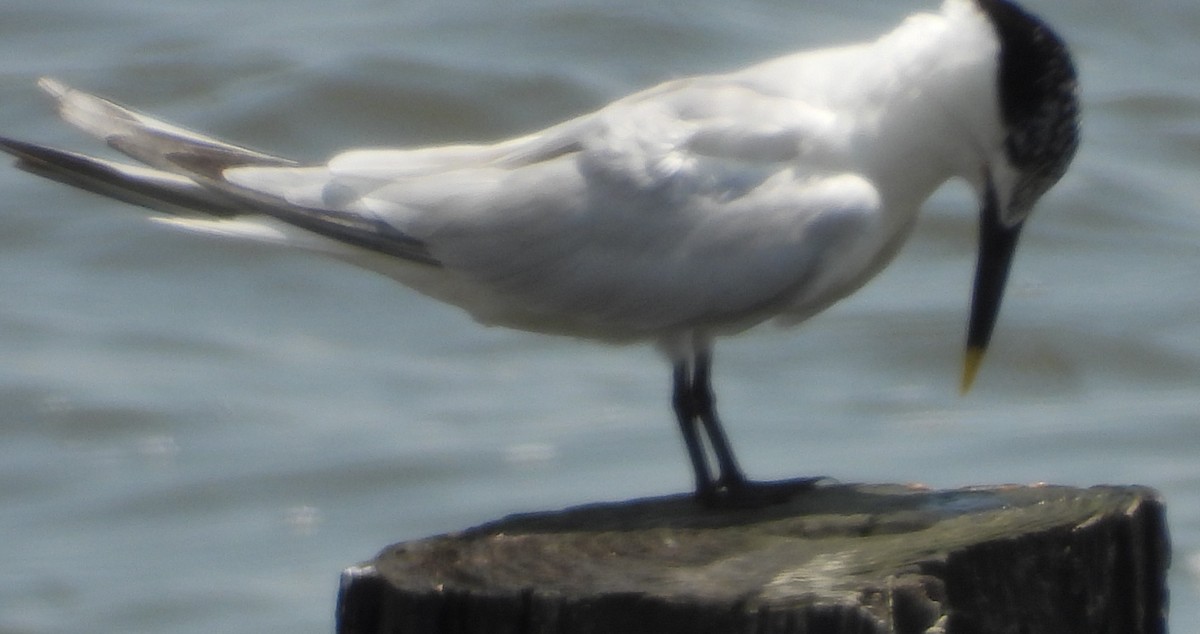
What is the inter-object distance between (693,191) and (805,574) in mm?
1561

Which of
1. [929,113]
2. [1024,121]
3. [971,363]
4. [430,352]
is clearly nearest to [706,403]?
[971,363]

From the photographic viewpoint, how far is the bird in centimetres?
→ 513

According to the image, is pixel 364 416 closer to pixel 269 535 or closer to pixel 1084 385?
pixel 269 535

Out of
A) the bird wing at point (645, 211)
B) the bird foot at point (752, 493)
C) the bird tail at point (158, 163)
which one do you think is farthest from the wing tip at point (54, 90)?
the bird foot at point (752, 493)

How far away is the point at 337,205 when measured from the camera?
5.36 m

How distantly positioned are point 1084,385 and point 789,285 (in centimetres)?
669

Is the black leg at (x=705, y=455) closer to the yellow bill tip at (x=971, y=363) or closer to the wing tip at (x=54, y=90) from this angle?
the yellow bill tip at (x=971, y=363)

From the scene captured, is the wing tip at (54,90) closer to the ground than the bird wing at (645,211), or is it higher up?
higher up

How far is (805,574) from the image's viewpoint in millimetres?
3848

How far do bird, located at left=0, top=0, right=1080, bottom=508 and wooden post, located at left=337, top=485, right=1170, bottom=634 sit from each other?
907mm

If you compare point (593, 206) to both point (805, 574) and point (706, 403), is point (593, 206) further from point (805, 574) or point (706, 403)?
point (805, 574)

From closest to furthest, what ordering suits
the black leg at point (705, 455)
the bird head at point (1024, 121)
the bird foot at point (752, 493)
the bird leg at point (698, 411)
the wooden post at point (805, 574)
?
the wooden post at point (805, 574), the bird foot at point (752, 493), the black leg at point (705, 455), the bird head at point (1024, 121), the bird leg at point (698, 411)

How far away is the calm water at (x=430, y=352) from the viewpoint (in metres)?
9.61

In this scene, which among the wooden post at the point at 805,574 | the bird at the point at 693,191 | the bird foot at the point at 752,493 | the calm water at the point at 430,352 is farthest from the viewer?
the calm water at the point at 430,352
